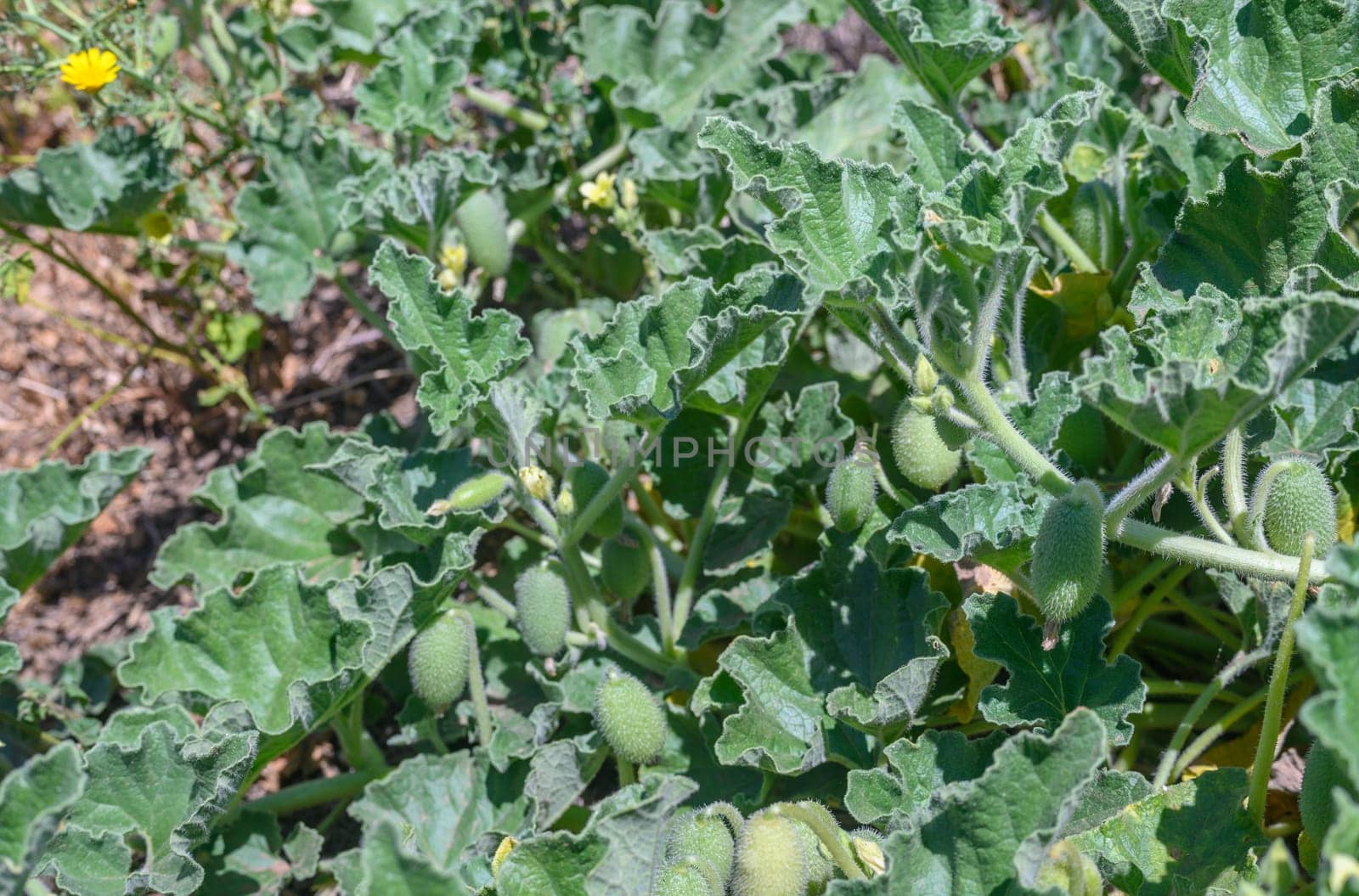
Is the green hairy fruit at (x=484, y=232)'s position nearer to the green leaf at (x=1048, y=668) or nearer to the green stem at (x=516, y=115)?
the green stem at (x=516, y=115)

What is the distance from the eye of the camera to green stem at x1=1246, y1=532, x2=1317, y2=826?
7.53ft

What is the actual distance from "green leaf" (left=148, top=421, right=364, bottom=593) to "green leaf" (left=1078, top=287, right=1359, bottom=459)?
7.29 feet

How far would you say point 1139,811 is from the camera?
2.52 m

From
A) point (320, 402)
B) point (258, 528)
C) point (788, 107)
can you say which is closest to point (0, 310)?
point (320, 402)

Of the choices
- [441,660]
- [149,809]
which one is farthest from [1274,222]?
[149,809]

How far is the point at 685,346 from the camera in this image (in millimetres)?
2969

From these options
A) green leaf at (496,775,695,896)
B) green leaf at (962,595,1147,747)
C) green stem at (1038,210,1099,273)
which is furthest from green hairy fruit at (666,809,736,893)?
green stem at (1038,210,1099,273)

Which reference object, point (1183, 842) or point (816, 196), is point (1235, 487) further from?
point (816, 196)

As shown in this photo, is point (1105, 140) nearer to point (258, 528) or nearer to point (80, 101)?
point (258, 528)

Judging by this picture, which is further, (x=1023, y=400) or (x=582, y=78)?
(x=582, y=78)

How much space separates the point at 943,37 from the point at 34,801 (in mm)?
2540

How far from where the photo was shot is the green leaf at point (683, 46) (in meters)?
4.25

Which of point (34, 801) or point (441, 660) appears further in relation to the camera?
point (441, 660)

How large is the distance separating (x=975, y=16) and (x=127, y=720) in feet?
8.49
